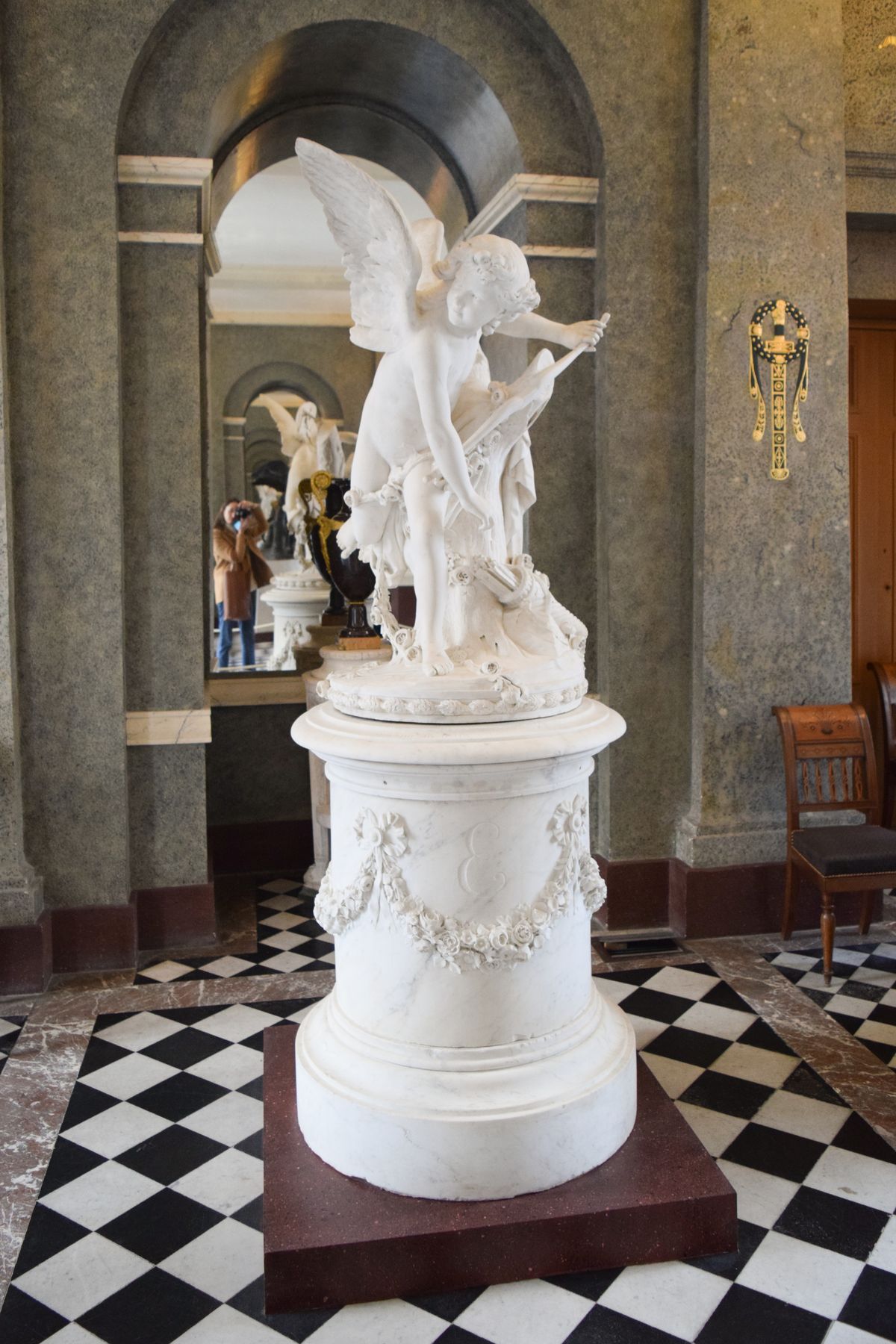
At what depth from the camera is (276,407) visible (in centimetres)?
656

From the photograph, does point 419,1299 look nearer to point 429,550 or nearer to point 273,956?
point 429,550

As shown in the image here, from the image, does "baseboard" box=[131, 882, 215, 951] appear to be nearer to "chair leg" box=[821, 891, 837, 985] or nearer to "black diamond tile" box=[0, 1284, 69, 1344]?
"black diamond tile" box=[0, 1284, 69, 1344]

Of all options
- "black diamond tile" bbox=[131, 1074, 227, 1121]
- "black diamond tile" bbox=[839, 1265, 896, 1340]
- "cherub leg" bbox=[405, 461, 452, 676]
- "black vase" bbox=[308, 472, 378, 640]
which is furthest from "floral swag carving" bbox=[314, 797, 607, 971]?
"black vase" bbox=[308, 472, 378, 640]

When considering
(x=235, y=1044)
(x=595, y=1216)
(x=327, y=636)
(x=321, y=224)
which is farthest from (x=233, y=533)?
(x=595, y=1216)

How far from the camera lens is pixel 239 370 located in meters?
6.67

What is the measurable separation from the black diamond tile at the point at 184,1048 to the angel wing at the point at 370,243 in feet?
7.82

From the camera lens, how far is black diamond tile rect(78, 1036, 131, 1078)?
378cm

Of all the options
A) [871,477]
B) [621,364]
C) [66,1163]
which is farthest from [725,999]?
[871,477]

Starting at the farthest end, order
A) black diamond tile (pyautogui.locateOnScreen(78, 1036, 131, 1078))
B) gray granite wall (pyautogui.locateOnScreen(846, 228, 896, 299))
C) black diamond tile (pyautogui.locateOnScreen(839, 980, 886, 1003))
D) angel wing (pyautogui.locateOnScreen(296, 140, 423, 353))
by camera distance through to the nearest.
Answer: gray granite wall (pyautogui.locateOnScreen(846, 228, 896, 299)) → black diamond tile (pyautogui.locateOnScreen(839, 980, 886, 1003)) → black diamond tile (pyautogui.locateOnScreen(78, 1036, 131, 1078)) → angel wing (pyautogui.locateOnScreen(296, 140, 423, 353))

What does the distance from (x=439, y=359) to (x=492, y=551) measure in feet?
1.86

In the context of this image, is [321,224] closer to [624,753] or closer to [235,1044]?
[624,753]

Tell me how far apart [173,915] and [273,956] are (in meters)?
0.45

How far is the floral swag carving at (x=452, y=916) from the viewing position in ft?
9.53

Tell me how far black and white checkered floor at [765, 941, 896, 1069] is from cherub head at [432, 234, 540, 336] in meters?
2.70
